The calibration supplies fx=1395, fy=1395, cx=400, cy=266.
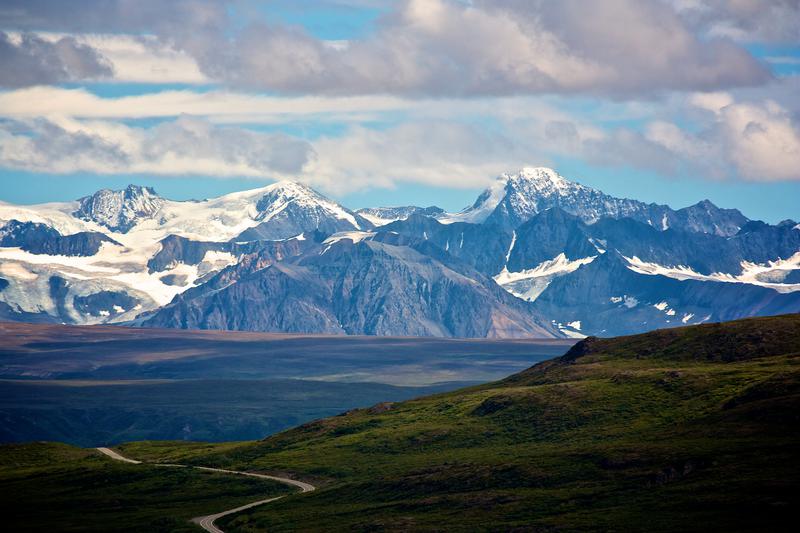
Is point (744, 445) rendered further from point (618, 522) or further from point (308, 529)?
point (308, 529)

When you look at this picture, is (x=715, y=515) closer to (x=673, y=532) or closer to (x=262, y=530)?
(x=673, y=532)

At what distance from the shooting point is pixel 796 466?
177m

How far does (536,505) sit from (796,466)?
34.7 m

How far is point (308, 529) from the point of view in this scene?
19625 centimetres

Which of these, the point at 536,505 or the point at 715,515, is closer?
the point at 715,515

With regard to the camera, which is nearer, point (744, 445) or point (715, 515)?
point (715, 515)

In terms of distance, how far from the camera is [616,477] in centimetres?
19550

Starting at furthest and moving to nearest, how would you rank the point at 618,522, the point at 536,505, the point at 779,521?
the point at 536,505 < the point at 618,522 < the point at 779,521

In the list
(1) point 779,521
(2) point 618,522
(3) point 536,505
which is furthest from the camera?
(3) point 536,505

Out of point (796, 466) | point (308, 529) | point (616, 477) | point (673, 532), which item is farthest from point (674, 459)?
point (308, 529)

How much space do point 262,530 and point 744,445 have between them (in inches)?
2709

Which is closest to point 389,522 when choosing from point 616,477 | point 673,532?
point 616,477

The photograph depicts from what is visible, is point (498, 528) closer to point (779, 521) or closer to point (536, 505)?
point (536, 505)

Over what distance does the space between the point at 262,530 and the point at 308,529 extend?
23.6 feet
